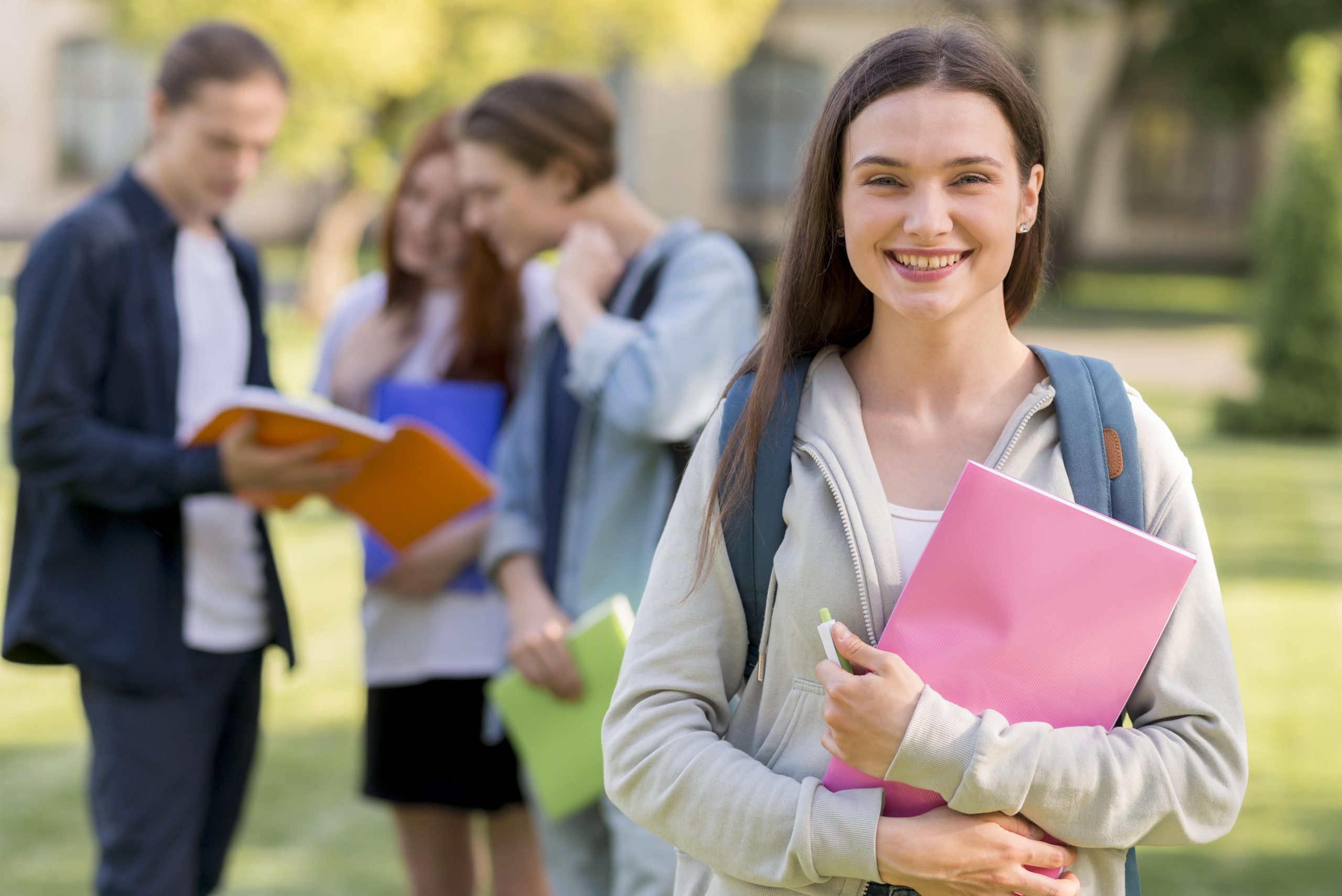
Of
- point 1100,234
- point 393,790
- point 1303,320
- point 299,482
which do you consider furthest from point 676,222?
point 1100,234

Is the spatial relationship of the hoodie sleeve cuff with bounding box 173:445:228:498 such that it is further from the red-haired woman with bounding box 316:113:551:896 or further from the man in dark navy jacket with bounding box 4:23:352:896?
the red-haired woman with bounding box 316:113:551:896

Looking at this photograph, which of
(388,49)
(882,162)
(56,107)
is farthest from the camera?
(56,107)

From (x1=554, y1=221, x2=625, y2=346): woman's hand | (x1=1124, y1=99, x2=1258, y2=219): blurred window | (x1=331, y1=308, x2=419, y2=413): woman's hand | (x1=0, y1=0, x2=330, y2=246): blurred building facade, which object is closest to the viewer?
(x1=554, y1=221, x2=625, y2=346): woman's hand

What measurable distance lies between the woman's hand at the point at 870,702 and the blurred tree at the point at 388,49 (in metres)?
16.2

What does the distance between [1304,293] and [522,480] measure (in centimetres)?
1199

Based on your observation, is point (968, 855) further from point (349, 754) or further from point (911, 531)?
point (349, 754)

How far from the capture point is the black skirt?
3143 mm

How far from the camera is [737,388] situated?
64.4 inches

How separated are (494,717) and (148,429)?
886mm

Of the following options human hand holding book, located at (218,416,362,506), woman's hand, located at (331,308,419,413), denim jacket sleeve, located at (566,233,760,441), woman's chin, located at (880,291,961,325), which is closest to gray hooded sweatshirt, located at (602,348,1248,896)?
woman's chin, located at (880,291,961,325)

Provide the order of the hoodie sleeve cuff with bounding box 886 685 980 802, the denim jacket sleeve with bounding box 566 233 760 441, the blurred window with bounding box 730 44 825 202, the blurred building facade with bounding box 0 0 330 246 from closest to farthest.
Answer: the hoodie sleeve cuff with bounding box 886 685 980 802, the denim jacket sleeve with bounding box 566 233 760 441, the blurred window with bounding box 730 44 825 202, the blurred building facade with bounding box 0 0 330 246

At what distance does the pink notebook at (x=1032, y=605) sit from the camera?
1.41 meters

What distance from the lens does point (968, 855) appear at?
1.40 metres

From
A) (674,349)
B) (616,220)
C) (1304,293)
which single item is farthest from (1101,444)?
(1304,293)
